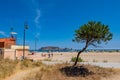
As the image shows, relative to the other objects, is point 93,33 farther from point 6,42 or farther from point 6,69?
point 6,42

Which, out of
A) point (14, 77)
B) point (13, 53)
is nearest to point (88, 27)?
point (14, 77)

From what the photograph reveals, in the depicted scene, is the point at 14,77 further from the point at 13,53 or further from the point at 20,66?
the point at 13,53

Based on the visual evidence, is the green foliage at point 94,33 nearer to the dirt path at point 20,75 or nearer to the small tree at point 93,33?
the small tree at point 93,33

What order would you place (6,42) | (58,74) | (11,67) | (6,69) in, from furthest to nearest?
(6,42)
(11,67)
(6,69)
(58,74)

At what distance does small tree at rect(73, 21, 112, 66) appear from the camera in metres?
22.0

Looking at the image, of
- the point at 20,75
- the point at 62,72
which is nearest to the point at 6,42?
the point at 20,75

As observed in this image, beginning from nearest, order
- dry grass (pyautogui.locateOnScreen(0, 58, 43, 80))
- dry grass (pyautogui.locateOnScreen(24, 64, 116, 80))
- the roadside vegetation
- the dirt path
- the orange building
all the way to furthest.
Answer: dry grass (pyautogui.locateOnScreen(24, 64, 116, 80))
the roadside vegetation
the dirt path
dry grass (pyautogui.locateOnScreen(0, 58, 43, 80))
the orange building

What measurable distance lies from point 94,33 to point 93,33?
0.09 m

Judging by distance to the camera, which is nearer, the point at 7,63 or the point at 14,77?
the point at 14,77

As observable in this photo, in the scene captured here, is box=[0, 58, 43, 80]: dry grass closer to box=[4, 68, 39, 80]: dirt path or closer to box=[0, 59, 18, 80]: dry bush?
box=[0, 59, 18, 80]: dry bush

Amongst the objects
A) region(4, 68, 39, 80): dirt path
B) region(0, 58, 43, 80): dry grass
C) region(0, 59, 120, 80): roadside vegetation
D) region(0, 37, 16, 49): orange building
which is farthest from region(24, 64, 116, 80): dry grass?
region(0, 37, 16, 49): orange building

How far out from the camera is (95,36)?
22.3 meters

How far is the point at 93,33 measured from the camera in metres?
22.1

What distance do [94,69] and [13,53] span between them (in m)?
20.9
